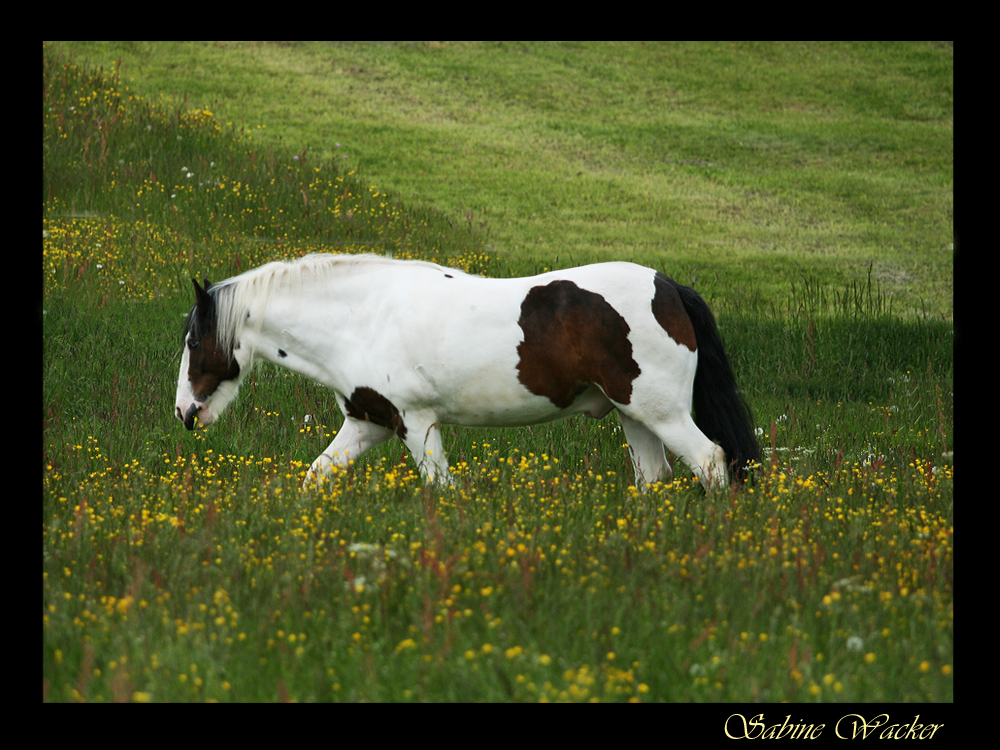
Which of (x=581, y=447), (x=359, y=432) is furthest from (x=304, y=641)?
(x=581, y=447)

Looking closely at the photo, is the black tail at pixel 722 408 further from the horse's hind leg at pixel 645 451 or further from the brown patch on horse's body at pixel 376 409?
the brown patch on horse's body at pixel 376 409

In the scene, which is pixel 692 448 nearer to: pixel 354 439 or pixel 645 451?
pixel 645 451

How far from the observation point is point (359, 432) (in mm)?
6332

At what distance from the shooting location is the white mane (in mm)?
6316

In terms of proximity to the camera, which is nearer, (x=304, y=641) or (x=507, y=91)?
(x=304, y=641)

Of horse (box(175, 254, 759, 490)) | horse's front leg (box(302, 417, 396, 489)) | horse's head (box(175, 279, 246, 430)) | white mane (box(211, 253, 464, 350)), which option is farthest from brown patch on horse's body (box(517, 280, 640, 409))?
→ horse's head (box(175, 279, 246, 430))

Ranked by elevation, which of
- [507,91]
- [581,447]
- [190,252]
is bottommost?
[581,447]

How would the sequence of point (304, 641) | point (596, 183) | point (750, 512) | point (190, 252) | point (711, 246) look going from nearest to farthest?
point (304, 641)
point (750, 512)
point (190, 252)
point (711, 246)
point (596, 183)

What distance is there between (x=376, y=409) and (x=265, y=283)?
1205 millimetres

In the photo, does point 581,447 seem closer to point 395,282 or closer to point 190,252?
point 395,282

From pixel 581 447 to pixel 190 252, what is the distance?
7436mm

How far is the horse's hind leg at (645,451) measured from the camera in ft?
20.7

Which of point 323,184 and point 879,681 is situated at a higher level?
point 323,184

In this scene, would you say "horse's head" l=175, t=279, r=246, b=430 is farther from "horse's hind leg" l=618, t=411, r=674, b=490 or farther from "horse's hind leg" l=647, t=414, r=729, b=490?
"horse's hind leg" l=647, t=414, r=729, b=490
